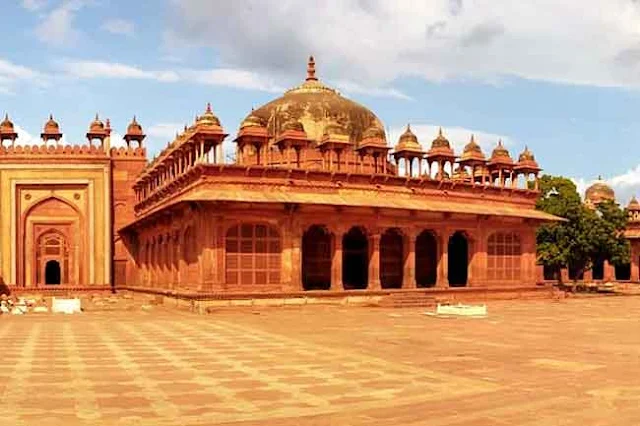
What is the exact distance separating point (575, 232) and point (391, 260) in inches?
504

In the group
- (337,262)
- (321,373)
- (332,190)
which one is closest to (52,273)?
(332,190)

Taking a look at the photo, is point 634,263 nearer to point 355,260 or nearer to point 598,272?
point 598,272

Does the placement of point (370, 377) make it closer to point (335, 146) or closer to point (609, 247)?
point (335, 146)

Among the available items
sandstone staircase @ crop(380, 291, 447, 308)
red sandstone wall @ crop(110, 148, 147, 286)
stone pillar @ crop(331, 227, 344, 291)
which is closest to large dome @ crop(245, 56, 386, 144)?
red sandstone wall @ crop(110, 148, 147, 286)

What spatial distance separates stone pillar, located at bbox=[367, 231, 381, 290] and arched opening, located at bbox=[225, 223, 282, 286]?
423cm

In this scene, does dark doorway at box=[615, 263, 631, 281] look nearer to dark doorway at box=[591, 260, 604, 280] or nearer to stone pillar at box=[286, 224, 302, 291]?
dark doorway at box=[591, 260, 604, 280]

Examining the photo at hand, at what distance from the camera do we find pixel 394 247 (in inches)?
1422

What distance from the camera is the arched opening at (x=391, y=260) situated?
1394 inches

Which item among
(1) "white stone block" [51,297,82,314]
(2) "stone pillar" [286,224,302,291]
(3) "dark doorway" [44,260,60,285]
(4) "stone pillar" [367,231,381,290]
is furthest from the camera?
(3) "dark doorway" [44,260,60,285]

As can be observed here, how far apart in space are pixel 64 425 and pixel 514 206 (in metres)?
32.7

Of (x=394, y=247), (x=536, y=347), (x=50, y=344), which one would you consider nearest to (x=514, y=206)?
(x=394, y=247)

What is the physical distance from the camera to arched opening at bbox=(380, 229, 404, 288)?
35.4m

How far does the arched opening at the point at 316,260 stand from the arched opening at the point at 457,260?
8.58 meters

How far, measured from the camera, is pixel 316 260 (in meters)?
34.0
